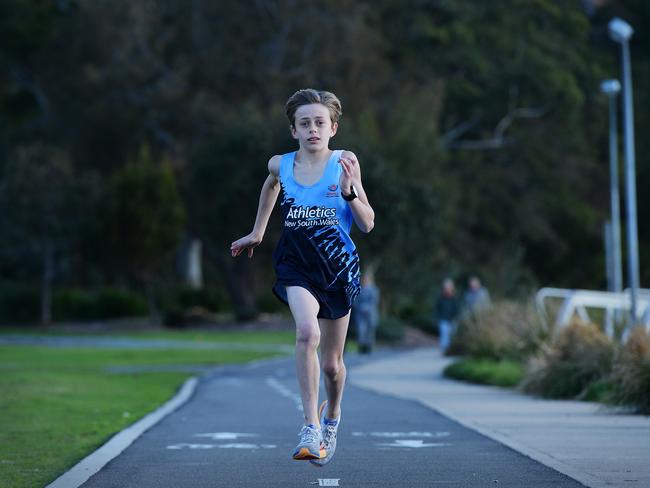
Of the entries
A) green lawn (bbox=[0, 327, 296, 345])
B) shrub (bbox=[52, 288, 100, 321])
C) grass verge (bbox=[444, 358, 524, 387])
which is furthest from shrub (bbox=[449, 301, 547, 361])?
shrub (bbox=[52, 288, 100, 321])

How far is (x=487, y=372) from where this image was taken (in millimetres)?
20703

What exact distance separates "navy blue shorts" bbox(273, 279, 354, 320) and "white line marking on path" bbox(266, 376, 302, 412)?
7.03m

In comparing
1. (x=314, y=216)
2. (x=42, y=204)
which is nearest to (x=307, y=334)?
(x=314, y=216)

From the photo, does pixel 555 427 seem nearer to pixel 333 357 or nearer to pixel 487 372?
pixel 333 357

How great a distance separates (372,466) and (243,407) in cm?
667

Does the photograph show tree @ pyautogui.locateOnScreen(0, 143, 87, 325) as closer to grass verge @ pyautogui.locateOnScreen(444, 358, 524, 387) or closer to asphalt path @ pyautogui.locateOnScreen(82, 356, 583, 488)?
grass verge @ pyautogui.locateOnScreen(444, 358, 524, 387)

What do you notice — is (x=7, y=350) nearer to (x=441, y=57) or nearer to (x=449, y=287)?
(x=449, y=287)

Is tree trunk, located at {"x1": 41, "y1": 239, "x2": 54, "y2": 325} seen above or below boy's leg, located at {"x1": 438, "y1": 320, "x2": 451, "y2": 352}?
above

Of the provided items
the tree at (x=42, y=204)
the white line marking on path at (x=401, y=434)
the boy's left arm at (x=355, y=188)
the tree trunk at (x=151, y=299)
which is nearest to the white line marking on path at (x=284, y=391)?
the white line marking on path at (x=401, y=434)

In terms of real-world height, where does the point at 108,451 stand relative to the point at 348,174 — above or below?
below

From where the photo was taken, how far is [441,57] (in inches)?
2172

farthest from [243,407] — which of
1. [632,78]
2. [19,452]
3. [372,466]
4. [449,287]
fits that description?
[632,78]

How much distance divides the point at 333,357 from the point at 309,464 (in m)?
1.01

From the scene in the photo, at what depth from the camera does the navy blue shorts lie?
8.34 metres
